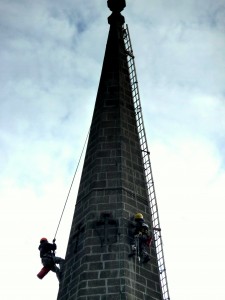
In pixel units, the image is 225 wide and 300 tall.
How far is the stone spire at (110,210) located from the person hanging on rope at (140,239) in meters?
0.16

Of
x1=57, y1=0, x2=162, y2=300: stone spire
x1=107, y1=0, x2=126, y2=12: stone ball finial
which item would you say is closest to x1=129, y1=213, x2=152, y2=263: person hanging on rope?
x1=57, y1=0, x2=162, y2=300: stone spire

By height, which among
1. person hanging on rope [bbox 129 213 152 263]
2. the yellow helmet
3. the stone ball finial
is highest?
the stone ball finial

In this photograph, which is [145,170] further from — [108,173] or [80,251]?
[80,251]

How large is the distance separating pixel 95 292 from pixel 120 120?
6323 millimetres

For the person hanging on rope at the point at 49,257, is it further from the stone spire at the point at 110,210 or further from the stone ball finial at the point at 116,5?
the stone ball finial at the point at 116,5

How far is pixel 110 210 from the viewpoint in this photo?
14617 mm

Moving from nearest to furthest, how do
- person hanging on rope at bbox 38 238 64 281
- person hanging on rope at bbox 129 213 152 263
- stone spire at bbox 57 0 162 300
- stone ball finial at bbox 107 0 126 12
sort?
1. stone spire at bbox 57 0 162 300
2. person hanging on rope at bbox 129 213 152 263
3. person hanging on rope at bbox 38 238 64 281
4. stone ball finial at bbox 107 0 126 12

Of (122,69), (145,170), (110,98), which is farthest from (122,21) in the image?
(145,170)

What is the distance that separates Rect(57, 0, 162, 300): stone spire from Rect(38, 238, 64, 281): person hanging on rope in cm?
46

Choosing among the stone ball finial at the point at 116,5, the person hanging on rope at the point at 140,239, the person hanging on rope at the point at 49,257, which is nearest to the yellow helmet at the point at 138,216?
the person hanging on rope at the point at 140,239

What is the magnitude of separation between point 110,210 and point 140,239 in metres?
1.18

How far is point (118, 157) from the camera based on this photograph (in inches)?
636

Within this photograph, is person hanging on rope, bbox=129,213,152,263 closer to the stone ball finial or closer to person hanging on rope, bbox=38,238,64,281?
person hanging on rope, bbox=38,238,64,281

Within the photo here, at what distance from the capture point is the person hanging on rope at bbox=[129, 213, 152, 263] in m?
13.8
